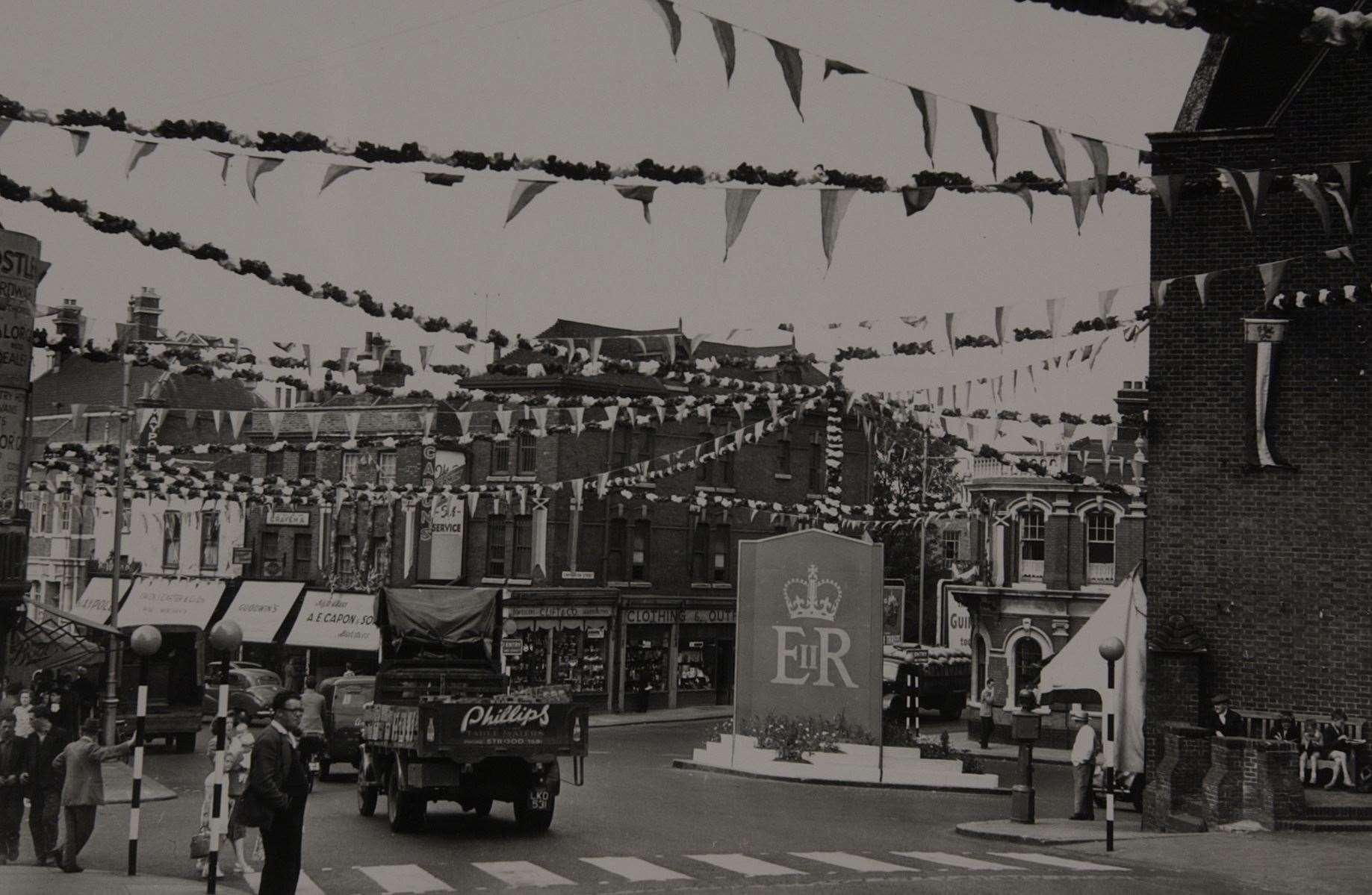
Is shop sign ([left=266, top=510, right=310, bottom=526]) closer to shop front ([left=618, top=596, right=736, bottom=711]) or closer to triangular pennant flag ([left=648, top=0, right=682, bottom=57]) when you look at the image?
shop front ([left=618, top=596, right=736, bottom=711])

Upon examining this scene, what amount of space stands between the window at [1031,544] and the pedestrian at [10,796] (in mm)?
33300

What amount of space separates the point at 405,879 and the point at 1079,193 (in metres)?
8.96

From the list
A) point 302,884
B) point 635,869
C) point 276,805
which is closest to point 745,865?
point 635,869

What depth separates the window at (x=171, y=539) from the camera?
193 feet

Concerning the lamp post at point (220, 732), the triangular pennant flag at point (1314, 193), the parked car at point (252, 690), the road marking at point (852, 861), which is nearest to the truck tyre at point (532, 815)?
the road marking at point (852, 861)

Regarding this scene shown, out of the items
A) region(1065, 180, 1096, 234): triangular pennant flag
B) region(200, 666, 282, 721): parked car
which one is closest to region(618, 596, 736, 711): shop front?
region(200, 666, 282, 721): parked car

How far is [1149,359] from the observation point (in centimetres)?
2252

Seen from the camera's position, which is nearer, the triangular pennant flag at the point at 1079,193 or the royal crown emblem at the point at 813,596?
the triangular pennant flag at the point at 1079,193

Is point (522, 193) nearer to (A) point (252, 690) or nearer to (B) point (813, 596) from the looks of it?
(B) point (813, 596)

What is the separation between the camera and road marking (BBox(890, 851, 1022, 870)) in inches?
644

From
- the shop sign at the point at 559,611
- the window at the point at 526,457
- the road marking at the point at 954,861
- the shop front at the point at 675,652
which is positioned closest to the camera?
the road marking at the point at 954,861

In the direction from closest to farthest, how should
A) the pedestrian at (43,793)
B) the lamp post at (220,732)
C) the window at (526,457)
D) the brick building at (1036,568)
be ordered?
1. the lamp post at (220,732)
2. the pedestrian at (43,793)
3. the brick building at (1036,568)
4. the window at (526,457)

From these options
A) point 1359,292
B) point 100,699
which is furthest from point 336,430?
point 1359,292

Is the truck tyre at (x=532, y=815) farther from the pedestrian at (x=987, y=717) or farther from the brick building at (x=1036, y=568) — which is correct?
the brick building at (x=1036, y=568)
